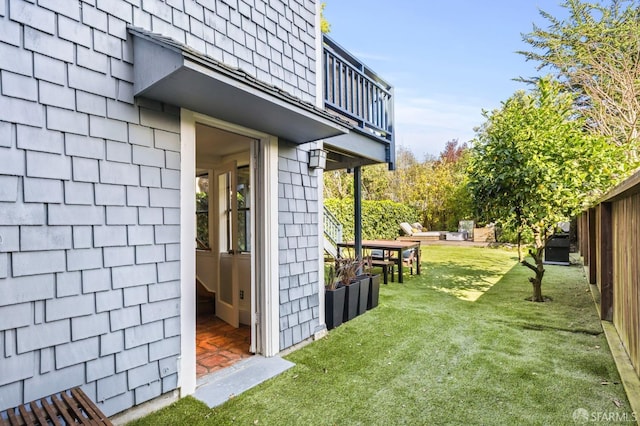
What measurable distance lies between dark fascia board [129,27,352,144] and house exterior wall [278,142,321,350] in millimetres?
701

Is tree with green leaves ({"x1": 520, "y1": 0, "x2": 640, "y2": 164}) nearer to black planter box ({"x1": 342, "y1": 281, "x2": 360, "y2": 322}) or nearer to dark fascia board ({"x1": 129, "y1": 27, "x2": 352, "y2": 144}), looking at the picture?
black planter box ({"x1": 342, "y1": 281, "x2": 360, "y2": 322})

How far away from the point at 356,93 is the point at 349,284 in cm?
303

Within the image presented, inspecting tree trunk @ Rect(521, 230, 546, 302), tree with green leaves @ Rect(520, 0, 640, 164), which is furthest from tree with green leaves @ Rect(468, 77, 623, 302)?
tree with green leaves @ Rect(520, 0, 640, 164)

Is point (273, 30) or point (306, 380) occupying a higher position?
point (273, 30)

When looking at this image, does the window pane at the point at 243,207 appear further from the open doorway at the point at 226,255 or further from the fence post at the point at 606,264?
the fence post at the point at 606,264

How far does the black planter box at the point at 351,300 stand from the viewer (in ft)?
15.6

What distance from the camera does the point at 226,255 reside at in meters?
5.04

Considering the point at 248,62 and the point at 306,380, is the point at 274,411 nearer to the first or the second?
the point at 306,380

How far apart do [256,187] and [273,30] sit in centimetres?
170

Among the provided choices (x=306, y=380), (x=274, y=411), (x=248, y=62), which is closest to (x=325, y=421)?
(x=274, y=411)

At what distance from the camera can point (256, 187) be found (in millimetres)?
3643

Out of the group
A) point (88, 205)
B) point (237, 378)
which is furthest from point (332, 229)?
point (88, 205)

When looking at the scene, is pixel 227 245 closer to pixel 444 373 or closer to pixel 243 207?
pixel 243 207

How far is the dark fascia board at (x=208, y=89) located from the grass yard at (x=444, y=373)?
7.78ft
